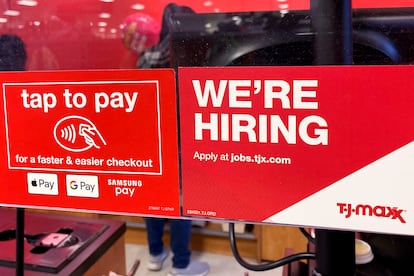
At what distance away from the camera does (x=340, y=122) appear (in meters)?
0.34

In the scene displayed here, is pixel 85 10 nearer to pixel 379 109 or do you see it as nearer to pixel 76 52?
pixel 76 52

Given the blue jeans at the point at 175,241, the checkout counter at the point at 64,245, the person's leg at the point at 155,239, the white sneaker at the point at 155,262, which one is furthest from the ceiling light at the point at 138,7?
the white sneaker at the point at 155,262

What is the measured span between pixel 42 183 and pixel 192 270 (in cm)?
235

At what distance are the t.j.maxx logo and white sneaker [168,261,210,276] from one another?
2.39 metres

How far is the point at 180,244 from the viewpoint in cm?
262

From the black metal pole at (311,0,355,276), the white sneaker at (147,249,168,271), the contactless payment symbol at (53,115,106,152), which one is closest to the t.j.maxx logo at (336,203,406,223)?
the black metal pole at (311,0,355,276)

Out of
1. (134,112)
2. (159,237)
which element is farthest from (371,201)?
(159,237)

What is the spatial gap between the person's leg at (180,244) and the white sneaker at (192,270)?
0.03 meters

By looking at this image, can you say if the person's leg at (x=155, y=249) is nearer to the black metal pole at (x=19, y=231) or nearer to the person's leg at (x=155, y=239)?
the person's leg at (x=155, y=239)

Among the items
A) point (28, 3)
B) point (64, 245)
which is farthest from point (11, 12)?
point (64, 245)

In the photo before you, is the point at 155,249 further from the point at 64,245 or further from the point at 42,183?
the point at 42,183

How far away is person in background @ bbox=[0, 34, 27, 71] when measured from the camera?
0.45 metres

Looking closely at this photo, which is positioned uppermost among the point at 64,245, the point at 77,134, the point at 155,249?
the point at 77,134

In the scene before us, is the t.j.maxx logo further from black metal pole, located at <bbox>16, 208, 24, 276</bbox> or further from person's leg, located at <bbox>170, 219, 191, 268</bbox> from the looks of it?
person's leg, located at <bbox>170, 219, 191, 268</bbox>
